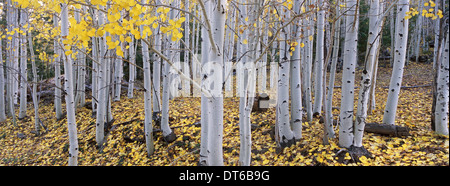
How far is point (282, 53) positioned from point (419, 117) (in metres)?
2.88

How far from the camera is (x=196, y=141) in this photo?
4605mm

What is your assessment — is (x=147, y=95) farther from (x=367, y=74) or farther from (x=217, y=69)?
(x=367, y=74)

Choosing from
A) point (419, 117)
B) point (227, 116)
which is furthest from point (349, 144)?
point (227, 116)

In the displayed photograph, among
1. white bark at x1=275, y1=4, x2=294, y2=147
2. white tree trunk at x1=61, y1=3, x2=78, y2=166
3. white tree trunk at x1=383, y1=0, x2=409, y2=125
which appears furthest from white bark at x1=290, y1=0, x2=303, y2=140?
white tree trunk at x1=61, y1=3, x2=78, y2=166

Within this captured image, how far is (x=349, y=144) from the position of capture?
128 inches

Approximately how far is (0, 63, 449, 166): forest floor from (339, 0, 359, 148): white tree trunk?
0.25 meters

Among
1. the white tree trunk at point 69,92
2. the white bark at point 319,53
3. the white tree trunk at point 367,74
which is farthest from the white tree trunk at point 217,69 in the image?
the white bark at point 319,53

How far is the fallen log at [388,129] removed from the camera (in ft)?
11.3

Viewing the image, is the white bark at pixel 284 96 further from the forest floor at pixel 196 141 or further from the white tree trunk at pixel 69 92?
the white tree trunk at pixel 69 92

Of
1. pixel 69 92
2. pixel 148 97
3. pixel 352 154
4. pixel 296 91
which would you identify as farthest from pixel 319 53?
pixel 69 92

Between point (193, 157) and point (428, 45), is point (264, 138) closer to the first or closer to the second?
point (193, 157)

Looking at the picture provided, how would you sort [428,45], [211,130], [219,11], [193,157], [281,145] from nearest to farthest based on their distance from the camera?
[219,11]
[211,130]
[281,145]
[193,157]
[428,45]

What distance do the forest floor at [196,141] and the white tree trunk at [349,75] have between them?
0.25 meters

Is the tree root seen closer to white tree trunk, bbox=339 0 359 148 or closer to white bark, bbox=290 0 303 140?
white tree trunk, bbox=339 0 359 148
